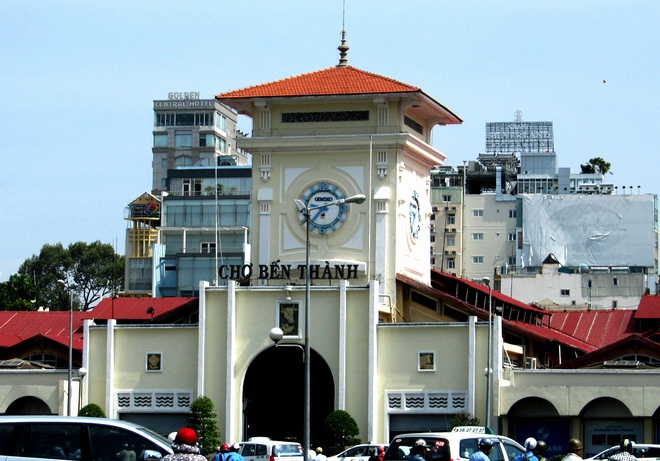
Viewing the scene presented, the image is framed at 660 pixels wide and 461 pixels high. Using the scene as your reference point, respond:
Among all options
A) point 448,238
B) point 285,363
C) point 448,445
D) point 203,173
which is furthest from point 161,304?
point 448,238

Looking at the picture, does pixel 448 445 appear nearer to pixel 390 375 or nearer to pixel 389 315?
pixel 390 375

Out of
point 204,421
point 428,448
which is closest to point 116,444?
point 428,448

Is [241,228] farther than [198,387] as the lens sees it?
Yes

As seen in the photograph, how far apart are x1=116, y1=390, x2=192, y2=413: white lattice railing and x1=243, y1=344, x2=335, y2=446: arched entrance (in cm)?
275

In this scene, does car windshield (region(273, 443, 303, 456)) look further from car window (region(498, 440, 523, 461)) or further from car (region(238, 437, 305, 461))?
car window (region(498, 440, 523, 461))

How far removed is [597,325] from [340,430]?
2539cm

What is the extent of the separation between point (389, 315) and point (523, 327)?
303 inches

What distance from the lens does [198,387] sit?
67.8 metres

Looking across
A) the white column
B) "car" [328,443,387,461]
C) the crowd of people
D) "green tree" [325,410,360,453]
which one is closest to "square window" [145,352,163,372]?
the white column

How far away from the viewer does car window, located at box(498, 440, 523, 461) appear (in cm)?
3966

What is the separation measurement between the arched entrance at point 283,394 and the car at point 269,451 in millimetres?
12051

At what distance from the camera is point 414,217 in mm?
75500

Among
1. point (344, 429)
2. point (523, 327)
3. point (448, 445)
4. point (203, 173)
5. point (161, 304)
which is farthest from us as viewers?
point (203, 173)

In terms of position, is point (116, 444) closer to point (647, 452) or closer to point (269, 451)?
point (647, 452)
